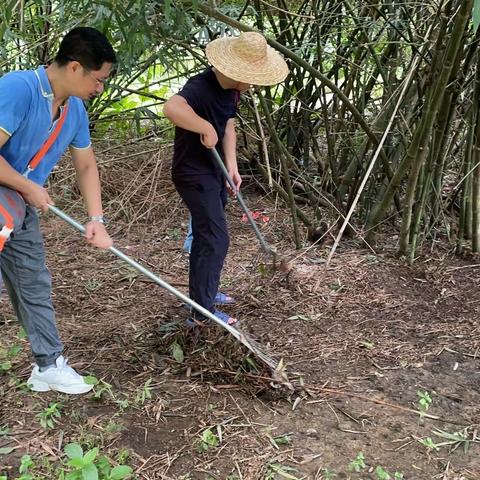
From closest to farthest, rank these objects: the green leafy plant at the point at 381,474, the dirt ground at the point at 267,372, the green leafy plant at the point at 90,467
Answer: the green leafy plant at the point at 90,467, the green leafy plant at the point at 381,474, the dirt ground at the point at 267,372

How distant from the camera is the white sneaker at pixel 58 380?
7.35 feet

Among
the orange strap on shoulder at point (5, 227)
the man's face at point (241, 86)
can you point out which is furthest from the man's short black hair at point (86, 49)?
the man's face at point (241, 86)

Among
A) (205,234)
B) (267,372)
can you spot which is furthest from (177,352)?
(205,234)

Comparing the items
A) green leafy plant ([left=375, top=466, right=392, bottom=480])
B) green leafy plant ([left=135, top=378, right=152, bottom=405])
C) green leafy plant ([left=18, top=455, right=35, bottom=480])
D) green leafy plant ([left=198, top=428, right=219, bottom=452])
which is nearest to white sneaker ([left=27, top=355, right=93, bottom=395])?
green leafy plant ([left=135, top=378, right=152, bottom=405])

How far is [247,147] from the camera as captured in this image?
4.30 m

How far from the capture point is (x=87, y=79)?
1887 mm

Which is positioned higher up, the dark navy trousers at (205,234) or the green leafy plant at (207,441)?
the dark navy trousers at (205,234)

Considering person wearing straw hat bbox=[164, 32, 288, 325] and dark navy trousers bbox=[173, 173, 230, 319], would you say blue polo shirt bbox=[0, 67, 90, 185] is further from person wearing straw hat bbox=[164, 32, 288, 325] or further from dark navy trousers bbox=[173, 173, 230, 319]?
dark navy trousers bbox=[173, 173, 230, 319]

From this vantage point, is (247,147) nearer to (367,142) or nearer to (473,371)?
(367,142)

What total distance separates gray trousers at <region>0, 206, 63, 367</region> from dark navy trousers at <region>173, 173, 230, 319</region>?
64 centimetres

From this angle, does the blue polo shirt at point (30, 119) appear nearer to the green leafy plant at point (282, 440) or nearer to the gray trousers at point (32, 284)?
the gray trousers at point (32, 284)

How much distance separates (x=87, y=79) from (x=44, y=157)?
313 mm

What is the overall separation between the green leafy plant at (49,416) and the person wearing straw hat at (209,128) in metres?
0.67

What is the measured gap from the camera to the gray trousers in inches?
81.0
